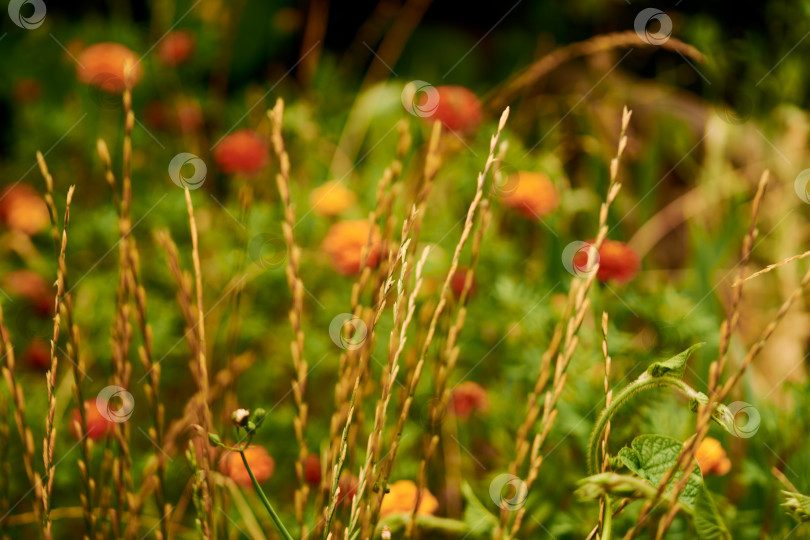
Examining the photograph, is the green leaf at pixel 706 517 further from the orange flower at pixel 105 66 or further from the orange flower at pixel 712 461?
the orange flower at pixel 105 66

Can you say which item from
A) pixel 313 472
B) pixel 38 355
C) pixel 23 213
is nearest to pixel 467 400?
Result: pixel 313 472

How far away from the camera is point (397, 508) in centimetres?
53

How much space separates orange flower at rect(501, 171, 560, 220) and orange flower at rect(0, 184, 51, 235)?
29.9 inches

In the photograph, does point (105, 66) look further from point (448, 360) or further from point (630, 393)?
point (630, 393)

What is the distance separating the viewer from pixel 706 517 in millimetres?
356

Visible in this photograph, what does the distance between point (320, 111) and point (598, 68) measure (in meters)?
0.72

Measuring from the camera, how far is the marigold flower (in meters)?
0.87

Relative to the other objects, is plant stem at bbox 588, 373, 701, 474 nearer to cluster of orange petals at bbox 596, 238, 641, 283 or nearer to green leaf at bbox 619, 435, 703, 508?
green leaf at bbox 619, 435, 703, 508

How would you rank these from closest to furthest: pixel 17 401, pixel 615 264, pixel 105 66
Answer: pixel 17 401, pixel 615 264, pixel 105 66

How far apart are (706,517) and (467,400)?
44 cm

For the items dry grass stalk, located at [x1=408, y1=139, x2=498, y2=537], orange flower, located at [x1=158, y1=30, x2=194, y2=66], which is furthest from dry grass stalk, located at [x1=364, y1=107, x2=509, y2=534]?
orange flower, located at [x1=158, y1=30, x2=194, y2=66]

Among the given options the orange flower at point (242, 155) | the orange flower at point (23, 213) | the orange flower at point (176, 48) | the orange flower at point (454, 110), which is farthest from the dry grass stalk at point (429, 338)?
the orange flower at point (176, 48)

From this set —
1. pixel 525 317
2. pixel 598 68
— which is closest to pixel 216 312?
pixel 525 317

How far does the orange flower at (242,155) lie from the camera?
106cm
